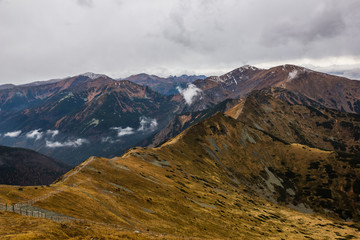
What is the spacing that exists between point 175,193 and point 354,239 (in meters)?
77.6

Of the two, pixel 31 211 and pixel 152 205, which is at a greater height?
pixel 31 211

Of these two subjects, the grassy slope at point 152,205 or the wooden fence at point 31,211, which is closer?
the wooden fence at point 31,211

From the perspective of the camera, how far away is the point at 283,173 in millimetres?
199125

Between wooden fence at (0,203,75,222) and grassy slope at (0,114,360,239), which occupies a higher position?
wooden fence at (0,203,75,222)

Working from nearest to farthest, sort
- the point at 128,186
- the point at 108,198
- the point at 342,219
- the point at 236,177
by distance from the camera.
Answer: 1. the point at 108,198
2. the point at 128,186
3. the point at 342,219
4. the point at 236,177

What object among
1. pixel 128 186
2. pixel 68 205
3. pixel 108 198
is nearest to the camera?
pixel 68 205

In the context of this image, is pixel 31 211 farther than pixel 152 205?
No

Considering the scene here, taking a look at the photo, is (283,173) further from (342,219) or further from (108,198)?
(108,198)

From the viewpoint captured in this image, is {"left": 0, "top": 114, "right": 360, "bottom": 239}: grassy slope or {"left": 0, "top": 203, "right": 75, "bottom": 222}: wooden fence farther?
{"left": 0, "top": 114, "right": 360, "bottom": 239}: grassy slope

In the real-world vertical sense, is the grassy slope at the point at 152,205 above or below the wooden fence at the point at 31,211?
below

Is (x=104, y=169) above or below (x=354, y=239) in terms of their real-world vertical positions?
above

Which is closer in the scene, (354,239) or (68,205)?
(68,205)

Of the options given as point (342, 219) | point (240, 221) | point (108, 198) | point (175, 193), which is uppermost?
point (108, 198)

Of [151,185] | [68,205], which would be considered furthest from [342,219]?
[68,205]
